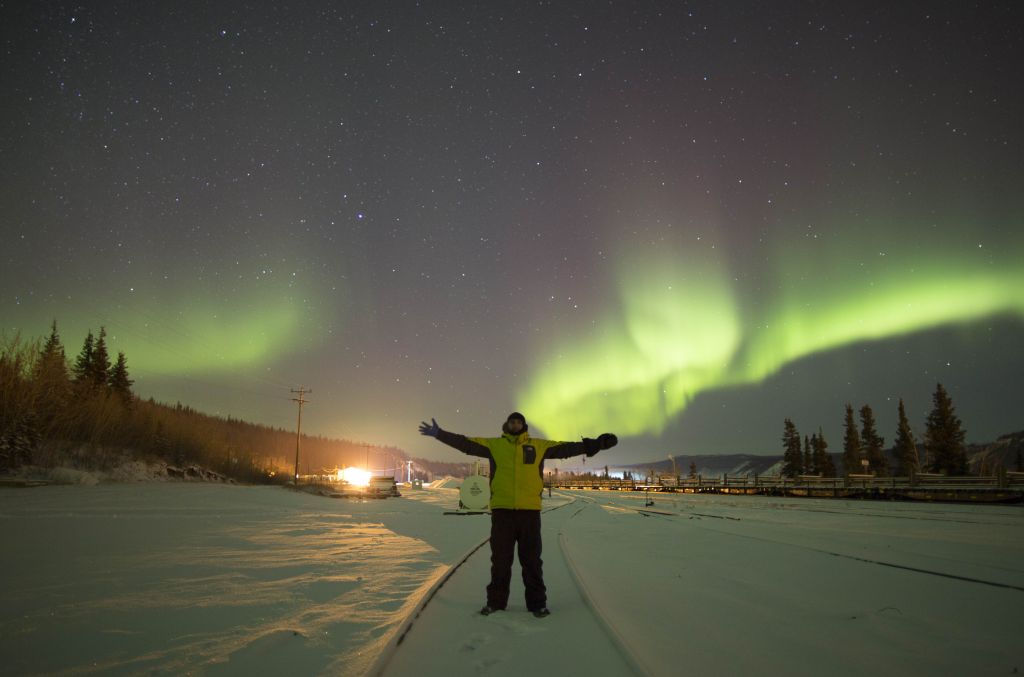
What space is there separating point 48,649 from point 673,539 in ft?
37.4

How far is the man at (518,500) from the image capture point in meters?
5.92

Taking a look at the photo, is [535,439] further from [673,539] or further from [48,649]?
[673,539]

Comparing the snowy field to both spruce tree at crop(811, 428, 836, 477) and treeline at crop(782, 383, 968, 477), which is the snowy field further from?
spruce tree at crop(811, 428, 836, 477)

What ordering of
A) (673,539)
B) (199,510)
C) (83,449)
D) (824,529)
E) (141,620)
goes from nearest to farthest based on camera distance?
(141,620) → (673,539) → (824,529) → (199,510) → (83,449)

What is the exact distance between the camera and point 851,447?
265 ft

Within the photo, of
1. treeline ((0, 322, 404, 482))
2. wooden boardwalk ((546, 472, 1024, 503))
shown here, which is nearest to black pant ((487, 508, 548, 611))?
wooden boardwalk ((546, 472, 1024, 503))

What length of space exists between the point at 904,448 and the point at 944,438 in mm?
16945

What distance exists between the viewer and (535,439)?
6.45 m

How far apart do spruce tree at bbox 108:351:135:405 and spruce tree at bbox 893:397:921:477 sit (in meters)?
93.5

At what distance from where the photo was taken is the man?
233 inches

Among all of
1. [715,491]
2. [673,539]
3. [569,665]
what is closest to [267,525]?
[673,539]

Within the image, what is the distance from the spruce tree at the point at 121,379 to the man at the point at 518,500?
253ft

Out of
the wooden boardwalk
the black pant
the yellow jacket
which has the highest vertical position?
the yellow jacket


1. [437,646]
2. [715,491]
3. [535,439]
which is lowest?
[715,491]
